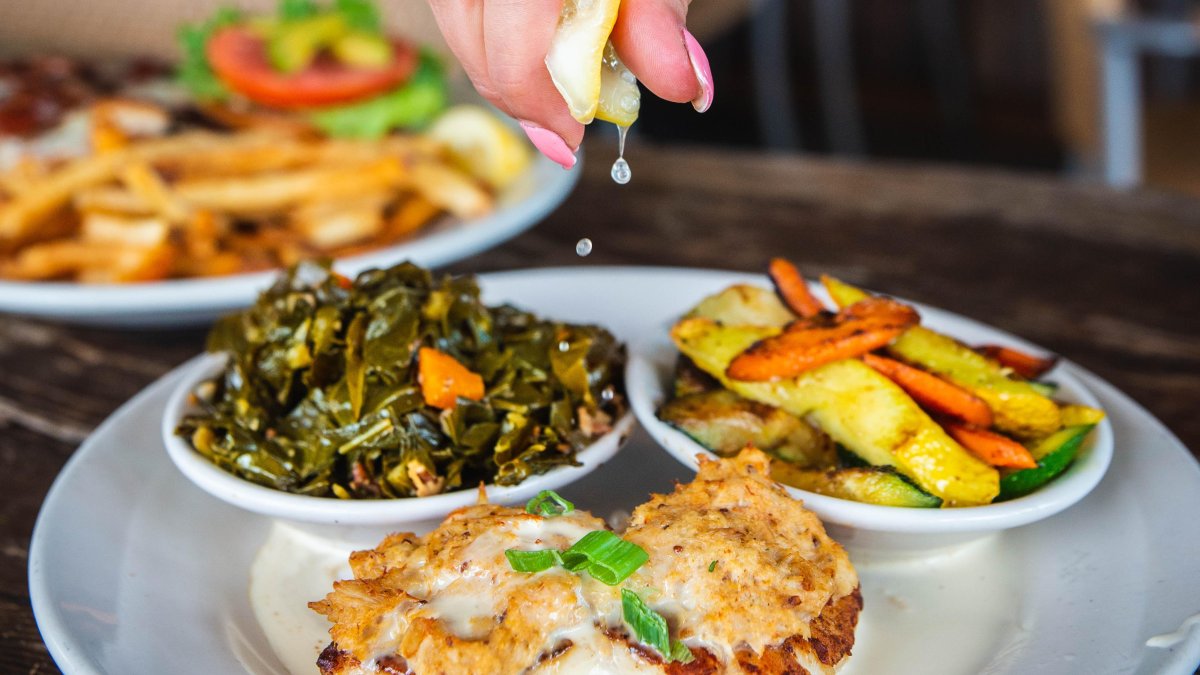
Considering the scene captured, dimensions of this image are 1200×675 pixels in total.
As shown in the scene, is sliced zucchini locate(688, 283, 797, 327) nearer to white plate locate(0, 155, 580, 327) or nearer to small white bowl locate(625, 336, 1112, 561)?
small white bowl locate(625, 336, 1112, 561)

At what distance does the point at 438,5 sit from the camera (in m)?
1.48

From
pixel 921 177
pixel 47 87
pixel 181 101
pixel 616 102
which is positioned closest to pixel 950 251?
pixel 921 177

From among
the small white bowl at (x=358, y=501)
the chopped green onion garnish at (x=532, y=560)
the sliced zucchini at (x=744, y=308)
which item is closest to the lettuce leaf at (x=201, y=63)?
the small white bowl at (x=358, y=501)

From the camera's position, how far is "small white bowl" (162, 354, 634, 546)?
1.75m

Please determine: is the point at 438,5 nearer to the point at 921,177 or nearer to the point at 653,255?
the point at 653,255

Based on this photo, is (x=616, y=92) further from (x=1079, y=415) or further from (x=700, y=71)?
A: (x=1079, y=415)

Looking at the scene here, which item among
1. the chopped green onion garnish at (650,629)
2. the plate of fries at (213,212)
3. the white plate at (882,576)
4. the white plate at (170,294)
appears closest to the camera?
the chopped green onion garnish at (650,629)

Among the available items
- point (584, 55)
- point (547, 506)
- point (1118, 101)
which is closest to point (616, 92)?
point (584, 55)

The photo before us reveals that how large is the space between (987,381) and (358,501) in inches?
45.0

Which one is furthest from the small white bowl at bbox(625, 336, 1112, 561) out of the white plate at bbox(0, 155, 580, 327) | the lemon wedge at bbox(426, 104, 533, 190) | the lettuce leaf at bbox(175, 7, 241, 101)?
the lettuce leaf at bbox(175, 7, 241, 101)

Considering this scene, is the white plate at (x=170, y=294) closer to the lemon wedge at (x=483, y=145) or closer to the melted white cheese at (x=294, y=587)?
the lemon wedge at (x=483, y=145)

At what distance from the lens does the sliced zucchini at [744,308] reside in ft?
6.84

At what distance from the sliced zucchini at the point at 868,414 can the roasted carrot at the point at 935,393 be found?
0.06m

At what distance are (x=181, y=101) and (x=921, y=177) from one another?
9.91 ft
